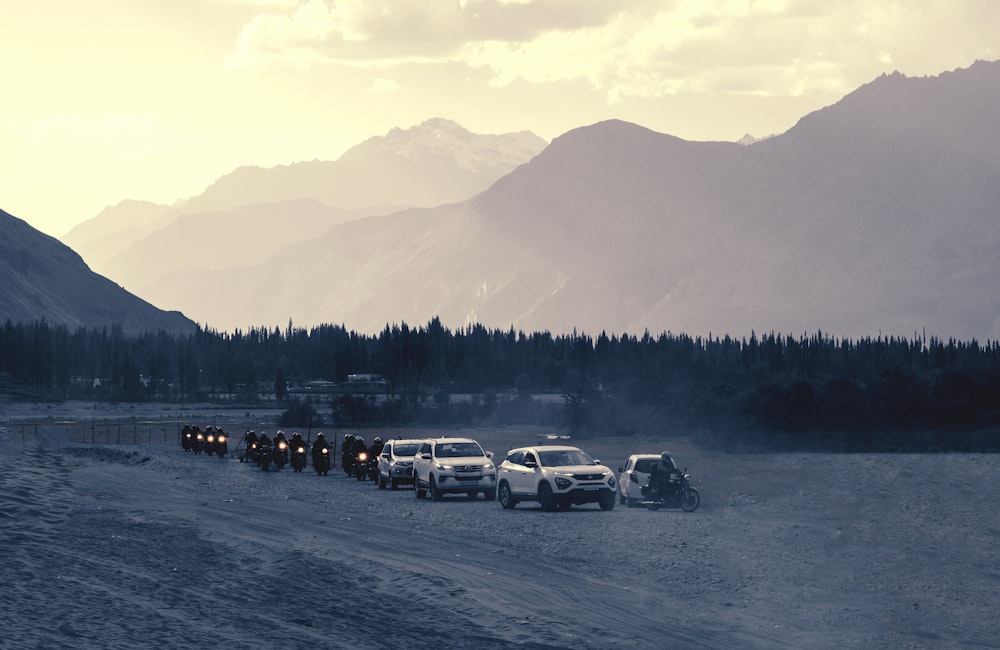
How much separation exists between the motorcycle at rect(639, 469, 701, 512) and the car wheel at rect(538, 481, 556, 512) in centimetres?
294

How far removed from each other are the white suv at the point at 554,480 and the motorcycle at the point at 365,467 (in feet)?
45.3

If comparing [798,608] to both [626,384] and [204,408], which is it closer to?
[626,384]

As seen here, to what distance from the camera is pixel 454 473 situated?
43875mm

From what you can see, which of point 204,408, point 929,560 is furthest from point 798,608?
point 204,408

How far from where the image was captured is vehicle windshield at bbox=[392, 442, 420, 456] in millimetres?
50719

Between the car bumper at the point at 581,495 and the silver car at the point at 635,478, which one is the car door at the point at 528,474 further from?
the silver car at the point at 635,478

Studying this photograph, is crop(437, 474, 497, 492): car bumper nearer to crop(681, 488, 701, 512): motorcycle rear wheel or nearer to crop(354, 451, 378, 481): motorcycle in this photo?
crop(681, 488, 701, 512): motorcycle rear wheel

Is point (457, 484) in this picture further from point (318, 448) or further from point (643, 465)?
point (318, 448)

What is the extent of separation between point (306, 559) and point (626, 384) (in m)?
130

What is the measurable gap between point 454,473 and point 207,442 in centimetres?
3750

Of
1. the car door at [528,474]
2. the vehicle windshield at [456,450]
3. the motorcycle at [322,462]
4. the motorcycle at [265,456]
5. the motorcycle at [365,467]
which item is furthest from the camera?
the motorcycle at [265,456]

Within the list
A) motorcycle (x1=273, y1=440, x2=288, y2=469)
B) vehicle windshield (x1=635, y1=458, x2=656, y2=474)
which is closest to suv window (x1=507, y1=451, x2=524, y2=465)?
vehicle windshield (x1=635, y1=458, x2=656, y2=474)

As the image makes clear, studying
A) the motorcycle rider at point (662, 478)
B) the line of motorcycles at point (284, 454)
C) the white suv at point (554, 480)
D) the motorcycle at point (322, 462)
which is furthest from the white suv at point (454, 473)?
the line of motorcycles at point (284, 454)

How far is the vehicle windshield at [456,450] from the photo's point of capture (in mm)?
45188
